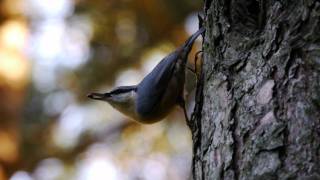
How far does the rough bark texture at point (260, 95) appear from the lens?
56.2 inches

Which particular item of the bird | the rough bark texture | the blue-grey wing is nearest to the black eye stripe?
the bird

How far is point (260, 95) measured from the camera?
1.55m

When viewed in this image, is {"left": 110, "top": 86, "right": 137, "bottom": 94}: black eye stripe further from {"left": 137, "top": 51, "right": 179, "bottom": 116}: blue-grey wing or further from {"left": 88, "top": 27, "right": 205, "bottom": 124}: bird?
{"left": 137, "top": 51, "right": 179, "bottom": 116}: blue-grey wing

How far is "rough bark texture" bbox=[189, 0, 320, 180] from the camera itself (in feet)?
4.68

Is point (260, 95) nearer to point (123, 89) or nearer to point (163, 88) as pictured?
point (163, 88)

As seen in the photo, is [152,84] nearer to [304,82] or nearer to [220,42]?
[220,42]

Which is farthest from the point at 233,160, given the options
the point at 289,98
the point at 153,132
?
the point at 153,132

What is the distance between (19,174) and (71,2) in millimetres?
1357

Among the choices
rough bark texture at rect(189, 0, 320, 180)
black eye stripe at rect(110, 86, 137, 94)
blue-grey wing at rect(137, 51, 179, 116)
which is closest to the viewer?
rough bark texture at rect(189, 0, 320, 180)

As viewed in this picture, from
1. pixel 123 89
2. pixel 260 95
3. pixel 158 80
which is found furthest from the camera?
pixel 123 89

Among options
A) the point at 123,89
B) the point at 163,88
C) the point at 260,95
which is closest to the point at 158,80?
the point at 163,88

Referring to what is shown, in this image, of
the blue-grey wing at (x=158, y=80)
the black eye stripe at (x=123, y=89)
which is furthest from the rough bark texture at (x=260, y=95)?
the black eye stripe at (x=123, y=89)

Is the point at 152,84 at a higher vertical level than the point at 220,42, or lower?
lower

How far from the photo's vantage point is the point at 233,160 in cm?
152
